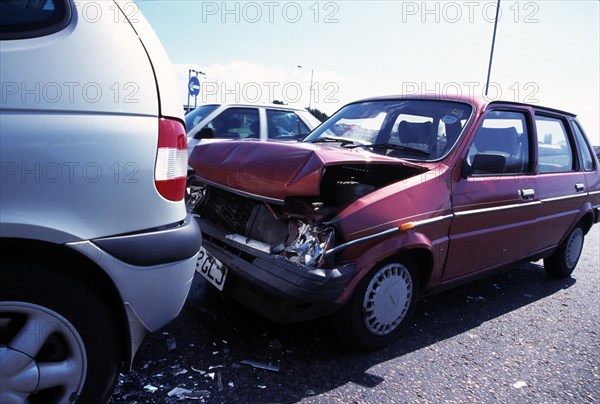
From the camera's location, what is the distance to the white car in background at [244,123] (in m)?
6.70

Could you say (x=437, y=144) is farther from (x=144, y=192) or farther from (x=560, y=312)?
(x=144, y=192)

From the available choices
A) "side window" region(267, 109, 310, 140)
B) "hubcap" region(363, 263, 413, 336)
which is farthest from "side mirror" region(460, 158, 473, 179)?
"side window" region(267, 109, 310, 140)

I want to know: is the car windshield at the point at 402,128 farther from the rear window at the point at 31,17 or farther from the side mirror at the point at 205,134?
the side mirror at the point at 205,134

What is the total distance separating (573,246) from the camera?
466 cm

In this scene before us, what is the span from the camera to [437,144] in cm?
323

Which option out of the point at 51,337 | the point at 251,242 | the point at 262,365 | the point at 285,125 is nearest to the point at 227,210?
Answer: the point at 251,242

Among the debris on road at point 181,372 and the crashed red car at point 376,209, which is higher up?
the crashed red car at point 376,209

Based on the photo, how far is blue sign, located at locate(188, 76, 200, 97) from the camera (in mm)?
12148

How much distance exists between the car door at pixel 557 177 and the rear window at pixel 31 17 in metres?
3.87

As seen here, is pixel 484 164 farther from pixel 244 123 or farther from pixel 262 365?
pixel 244 123

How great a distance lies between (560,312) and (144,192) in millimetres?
3788

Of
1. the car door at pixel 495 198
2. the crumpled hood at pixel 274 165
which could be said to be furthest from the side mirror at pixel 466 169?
the crumpled hood at pixel 274 165

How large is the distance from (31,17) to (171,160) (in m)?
0.72

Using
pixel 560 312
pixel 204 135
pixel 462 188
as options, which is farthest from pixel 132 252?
pixel 204 135
